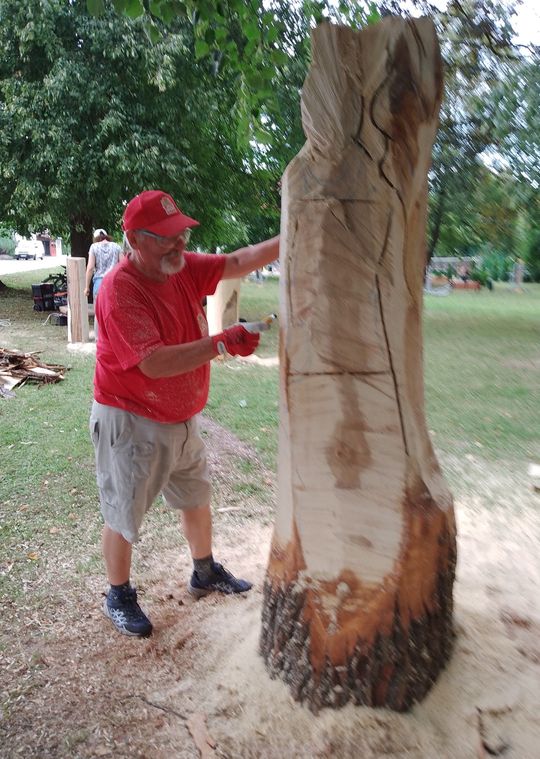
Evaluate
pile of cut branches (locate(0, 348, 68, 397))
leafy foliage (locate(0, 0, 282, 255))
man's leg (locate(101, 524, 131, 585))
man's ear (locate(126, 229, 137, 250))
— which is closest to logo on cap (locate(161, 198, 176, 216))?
man's ear (locate(126, 229, 137, 250))

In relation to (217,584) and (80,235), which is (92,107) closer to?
(80,235)

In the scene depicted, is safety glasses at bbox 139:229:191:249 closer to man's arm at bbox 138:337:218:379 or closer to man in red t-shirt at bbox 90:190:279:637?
man in red t-shirt at bbox 90:190:279:637

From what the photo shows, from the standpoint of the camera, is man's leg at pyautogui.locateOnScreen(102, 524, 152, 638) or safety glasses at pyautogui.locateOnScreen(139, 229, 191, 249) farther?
man's leg at pyautogui.locateOnScreen(102, 524, 152, 638)

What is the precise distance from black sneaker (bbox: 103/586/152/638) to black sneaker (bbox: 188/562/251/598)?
27 centimetres

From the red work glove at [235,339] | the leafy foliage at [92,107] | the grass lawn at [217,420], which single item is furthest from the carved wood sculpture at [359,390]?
the leafy foliage at [92,107]

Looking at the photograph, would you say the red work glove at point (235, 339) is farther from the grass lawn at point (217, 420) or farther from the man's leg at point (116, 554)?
the grass lawn at point (217, 420)

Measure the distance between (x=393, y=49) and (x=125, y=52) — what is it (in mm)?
9899

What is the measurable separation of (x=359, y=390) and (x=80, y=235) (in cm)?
1266

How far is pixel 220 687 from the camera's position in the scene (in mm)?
2102

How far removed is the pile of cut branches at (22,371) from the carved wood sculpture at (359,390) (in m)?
4.97

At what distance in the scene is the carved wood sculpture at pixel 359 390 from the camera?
5.59ft

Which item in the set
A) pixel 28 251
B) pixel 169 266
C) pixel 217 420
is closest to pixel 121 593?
pixel 169 266

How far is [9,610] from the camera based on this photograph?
2646 mm

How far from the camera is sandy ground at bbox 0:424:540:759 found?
1.82 meters
